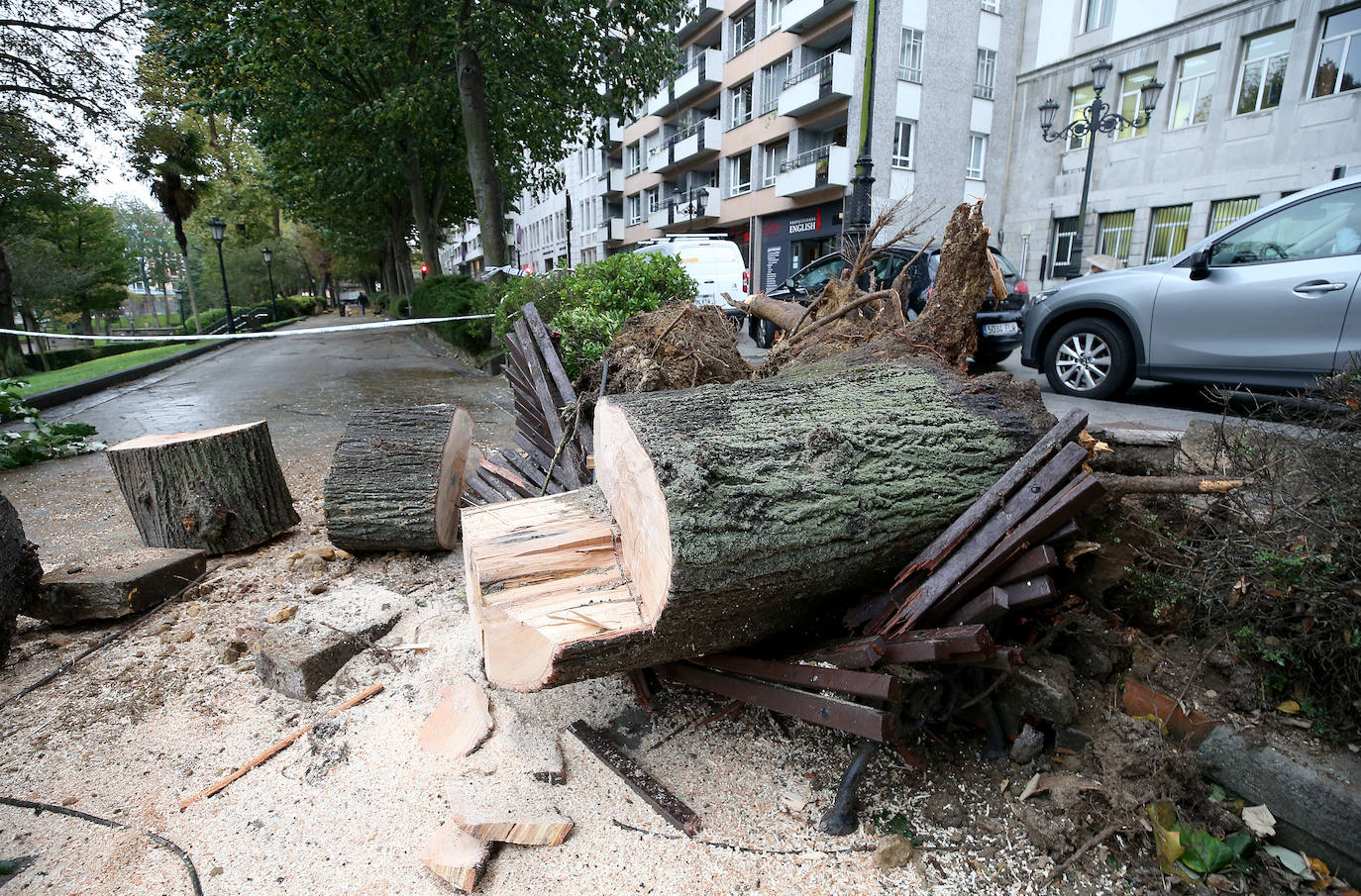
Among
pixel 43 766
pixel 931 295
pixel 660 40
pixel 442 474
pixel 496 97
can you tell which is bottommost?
pixel 43 766

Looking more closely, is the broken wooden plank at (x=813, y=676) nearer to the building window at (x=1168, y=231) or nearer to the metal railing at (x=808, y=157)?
the building window at (x=1168, y=231)

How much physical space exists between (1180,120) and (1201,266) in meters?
16.4

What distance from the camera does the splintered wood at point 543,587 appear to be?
191 centimetres

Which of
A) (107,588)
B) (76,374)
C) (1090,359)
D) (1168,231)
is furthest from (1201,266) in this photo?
(76,374)

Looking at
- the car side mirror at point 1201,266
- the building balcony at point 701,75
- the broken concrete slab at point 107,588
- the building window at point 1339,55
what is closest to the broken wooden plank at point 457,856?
the broken concrete slab at point 107,588

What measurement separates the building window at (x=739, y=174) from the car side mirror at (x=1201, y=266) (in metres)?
23.2

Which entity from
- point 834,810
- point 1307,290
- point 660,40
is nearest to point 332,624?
point 834,810

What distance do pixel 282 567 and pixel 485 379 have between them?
284 inches

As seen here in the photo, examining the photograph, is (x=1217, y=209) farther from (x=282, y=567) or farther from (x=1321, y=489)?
(x=282, y=567)

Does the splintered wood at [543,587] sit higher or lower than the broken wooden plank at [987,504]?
lower

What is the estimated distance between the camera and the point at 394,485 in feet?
11.8

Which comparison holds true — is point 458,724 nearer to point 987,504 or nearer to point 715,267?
point 987,504

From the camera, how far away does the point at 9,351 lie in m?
12.5

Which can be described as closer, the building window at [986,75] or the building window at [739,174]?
the building window at [986,75]
